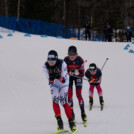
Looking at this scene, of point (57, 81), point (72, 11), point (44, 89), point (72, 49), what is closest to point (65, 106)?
point (57, 81)

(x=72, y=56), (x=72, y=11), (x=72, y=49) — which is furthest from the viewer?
(x=72, y=11)

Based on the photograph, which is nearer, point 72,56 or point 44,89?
point 72,56

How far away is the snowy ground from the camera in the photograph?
9.64 meters

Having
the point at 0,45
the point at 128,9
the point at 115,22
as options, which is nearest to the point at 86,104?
the point at 0,45

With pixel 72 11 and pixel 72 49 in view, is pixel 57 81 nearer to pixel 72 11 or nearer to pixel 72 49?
pixel 72 49

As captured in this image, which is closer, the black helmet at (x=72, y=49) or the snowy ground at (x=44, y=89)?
the black helmet at (x=72, y=49)

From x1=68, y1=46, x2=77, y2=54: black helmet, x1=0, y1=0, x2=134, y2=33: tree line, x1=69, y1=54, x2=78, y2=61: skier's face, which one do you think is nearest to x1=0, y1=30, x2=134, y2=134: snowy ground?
x1=69, y1=54, x2=78, y2=61: skier's face

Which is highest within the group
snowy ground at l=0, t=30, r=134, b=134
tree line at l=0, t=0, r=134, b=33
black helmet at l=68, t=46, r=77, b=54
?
tree line at l=0, t=0, r=134, b=33

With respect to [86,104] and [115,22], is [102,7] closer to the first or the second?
[115,22]

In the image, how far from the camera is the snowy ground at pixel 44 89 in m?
9.64

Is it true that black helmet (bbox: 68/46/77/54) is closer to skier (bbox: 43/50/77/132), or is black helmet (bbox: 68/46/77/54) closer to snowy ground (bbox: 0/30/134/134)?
skier (bbox: 43/50/77/132)

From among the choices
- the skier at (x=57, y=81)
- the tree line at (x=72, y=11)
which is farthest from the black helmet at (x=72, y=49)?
the tree line at (x=72, y=11)

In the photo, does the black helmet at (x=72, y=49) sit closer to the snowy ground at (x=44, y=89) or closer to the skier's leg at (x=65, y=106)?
the skier's leg at (x=65, y=106)

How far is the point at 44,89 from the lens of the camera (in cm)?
1677
